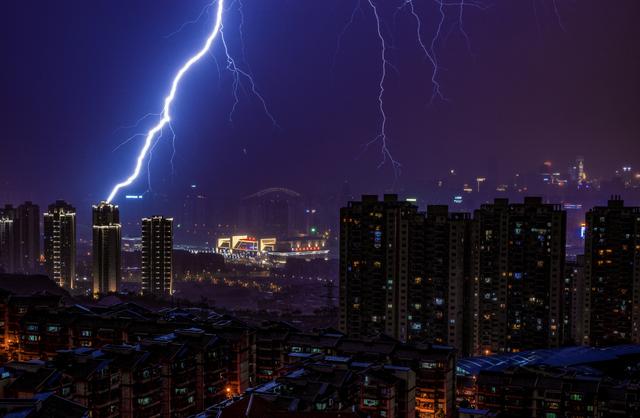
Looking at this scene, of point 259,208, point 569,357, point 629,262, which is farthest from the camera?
point 259,208

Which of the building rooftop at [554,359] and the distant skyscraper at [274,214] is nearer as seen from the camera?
the building rooftop at [554,359]

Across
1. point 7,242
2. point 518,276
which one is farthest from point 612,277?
point 7,242

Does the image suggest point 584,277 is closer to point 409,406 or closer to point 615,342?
point 615,342

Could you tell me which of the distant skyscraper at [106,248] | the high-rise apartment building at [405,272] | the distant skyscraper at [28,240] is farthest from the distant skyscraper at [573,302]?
the distant skyscraper at [28,240]

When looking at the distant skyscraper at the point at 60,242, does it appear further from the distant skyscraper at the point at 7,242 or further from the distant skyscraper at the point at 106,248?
the distant skyscraper at the point at 7,242

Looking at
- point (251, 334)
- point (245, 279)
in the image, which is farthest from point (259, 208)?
point (251, 334)

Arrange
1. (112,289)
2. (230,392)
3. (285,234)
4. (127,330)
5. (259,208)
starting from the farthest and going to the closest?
(259,208), (285,234), (112,289), (127,330), (230,392)
